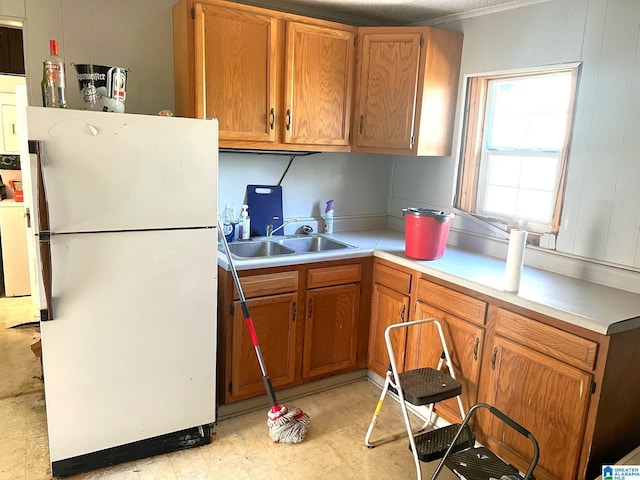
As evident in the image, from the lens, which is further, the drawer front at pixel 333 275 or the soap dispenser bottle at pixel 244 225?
the soap dispenser bottle at pixel 244 225

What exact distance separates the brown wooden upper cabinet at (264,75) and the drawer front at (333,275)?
74 centimetres

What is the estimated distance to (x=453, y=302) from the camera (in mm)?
2365

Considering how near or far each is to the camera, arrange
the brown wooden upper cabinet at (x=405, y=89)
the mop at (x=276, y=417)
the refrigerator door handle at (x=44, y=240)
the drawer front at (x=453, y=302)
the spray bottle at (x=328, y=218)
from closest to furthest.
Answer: the refrigerator door handle at (x=44, y=240), the drawer front at (x=453, y=302), the mop at (x=276, y=417), the brown wooden upper cabinet at (x=405, y=89), the spray bottle at (x=328, y=218)

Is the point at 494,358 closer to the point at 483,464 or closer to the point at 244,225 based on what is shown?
the point at 483,464

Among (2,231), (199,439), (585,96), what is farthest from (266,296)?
(2,231)

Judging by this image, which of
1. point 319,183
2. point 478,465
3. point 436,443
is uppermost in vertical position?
point 319,183

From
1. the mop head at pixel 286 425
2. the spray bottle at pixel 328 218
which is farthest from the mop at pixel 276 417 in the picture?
the spray bottle at pixel 328 218

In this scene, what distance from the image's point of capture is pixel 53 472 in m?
2.06

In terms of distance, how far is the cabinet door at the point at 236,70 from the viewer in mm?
2432

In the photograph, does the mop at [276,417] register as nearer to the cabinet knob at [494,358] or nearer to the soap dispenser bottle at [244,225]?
the soap dispenser bottle at [244,225]

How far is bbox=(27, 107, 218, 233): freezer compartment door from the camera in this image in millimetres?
1839

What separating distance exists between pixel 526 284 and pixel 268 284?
4.20 ft

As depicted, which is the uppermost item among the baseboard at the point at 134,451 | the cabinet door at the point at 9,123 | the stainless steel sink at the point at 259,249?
the cabinet door at the point at 9,123

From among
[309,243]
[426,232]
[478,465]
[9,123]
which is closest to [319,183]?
[309,243]
